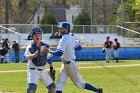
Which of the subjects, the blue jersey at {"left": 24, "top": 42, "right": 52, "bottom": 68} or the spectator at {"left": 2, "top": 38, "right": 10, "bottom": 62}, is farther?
the spectator at {"left": 2, "top": 38, "right": 10, "bottom": 62}

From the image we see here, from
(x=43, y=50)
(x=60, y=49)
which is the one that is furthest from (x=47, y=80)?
(x=60, y=49)

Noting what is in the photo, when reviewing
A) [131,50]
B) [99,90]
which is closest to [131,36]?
[131,50]

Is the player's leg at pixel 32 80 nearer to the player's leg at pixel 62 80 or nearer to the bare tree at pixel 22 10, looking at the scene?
the player's leg at pixel 62 80

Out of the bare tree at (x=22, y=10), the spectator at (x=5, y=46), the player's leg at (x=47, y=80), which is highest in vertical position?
the bare tree at (x=22, y=10)

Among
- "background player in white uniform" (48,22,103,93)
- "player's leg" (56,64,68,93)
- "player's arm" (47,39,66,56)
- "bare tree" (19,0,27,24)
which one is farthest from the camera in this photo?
"bare tree" (19,0,27,24)

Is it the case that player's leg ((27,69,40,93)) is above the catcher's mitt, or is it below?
below

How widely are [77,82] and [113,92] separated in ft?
8.58

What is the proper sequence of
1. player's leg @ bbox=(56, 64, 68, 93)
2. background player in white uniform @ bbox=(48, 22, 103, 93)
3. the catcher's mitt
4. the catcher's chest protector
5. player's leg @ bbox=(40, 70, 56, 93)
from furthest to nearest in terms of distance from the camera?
player's leg @ bbox=(56, 64, 68, 93) < background player in white uniform @ bbox=(48, 22, 103, 93) < player's leg @ bbox=(40, 70, 56, 93) < the catcher's chest protector < the catcher's mitt

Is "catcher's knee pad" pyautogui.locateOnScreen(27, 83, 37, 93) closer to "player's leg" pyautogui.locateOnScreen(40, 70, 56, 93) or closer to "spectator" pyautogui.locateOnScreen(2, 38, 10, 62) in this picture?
"player's leg" pyautogui.locateOnScreen(40, 70, 56, 93)

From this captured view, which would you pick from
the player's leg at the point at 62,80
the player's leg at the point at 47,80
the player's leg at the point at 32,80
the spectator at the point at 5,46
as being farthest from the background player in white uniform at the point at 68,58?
the spectator at the point at 5,46

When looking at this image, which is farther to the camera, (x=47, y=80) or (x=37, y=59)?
(x=47, y=80)

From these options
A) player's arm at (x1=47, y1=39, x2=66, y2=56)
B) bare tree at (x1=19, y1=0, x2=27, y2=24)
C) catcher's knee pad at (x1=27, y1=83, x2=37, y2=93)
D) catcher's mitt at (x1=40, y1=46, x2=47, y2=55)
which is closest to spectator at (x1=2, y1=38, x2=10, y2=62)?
player's arm at (x1=47, y1=39, x2=66, y2=56)

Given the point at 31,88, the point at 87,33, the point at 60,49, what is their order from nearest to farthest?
1. the point at 31,88
2. the point at 60,49
3. the point at 87,33

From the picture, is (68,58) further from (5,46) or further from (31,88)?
(5,46)
